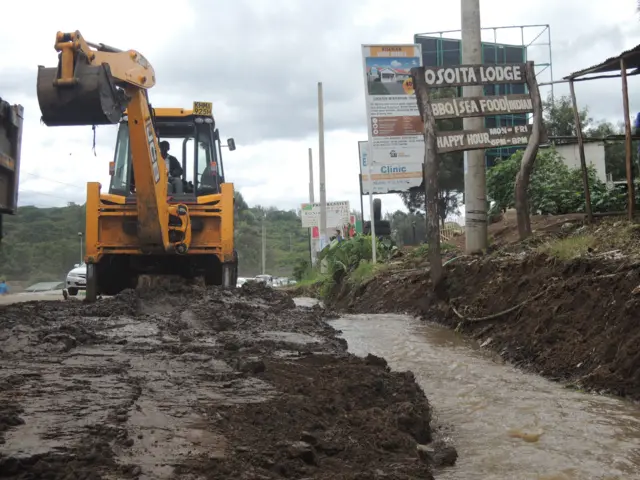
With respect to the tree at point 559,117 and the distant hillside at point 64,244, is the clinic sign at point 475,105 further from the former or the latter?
the distant hillside at point 64,244

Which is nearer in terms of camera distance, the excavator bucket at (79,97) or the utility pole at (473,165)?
the excavator bucket at (79,97)

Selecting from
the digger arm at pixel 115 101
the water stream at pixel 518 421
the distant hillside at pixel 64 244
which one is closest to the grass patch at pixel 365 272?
the digger arm at pixel 115 101

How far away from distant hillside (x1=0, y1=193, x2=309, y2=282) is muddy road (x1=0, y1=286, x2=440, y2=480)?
3455cm

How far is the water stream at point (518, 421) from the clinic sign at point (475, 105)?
3187 mm

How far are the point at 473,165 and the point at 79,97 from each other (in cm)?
523

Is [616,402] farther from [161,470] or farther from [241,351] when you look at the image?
[161,470]

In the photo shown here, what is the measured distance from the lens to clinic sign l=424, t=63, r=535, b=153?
8836mm

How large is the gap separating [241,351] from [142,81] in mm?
5413

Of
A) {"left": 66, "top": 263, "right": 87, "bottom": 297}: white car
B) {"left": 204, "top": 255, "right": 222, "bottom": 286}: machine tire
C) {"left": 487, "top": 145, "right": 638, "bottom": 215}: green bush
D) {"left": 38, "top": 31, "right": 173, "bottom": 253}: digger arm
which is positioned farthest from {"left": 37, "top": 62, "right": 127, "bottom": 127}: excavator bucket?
{"left": 66, "top": 263, "right": 87, "bottom": 297}: white car

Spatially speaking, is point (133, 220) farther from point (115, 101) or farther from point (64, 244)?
point (64, 244)

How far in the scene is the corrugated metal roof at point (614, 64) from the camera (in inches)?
341

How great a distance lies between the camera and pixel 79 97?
7.63 metres

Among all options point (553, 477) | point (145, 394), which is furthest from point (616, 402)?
point (145, 394)

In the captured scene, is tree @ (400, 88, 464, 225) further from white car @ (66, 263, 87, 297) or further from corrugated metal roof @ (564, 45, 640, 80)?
corrugated metal roof @ (564, 45, 640, 80)
